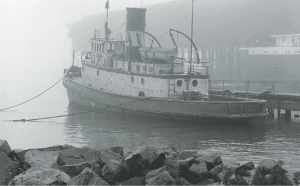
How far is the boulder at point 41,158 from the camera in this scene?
11.8m

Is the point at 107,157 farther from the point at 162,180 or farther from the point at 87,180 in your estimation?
the point at 162,180

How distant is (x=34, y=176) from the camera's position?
10562 millimetres

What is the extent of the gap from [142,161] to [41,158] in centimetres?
276

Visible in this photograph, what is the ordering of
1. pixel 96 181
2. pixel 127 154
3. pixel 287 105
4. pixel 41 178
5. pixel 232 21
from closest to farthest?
pixel 96 181, pixel 41 178, pixel 127 154, pixel 287 105, pixel 232 21

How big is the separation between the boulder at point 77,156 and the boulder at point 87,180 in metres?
1.54

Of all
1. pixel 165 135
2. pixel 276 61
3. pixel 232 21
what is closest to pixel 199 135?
pixel 165 135

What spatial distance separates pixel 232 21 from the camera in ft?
297

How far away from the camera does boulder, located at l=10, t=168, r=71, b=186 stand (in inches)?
407

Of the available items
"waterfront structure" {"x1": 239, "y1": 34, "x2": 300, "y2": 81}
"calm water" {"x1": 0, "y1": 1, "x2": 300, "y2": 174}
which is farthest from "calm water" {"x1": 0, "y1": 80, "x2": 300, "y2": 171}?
"waterfront structure" {"x1": 239, "y1": 34, "x2": 300, "y2": 81}

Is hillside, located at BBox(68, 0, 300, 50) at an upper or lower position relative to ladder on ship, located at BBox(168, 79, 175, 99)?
upper

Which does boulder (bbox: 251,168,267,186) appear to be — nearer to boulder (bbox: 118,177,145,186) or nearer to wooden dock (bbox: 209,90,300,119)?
boulder (bbox: 118,177,145,186)

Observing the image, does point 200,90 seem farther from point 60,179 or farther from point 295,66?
point 295,66

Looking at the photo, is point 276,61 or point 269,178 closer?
point 269,178

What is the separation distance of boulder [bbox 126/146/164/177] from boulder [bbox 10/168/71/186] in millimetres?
1468
